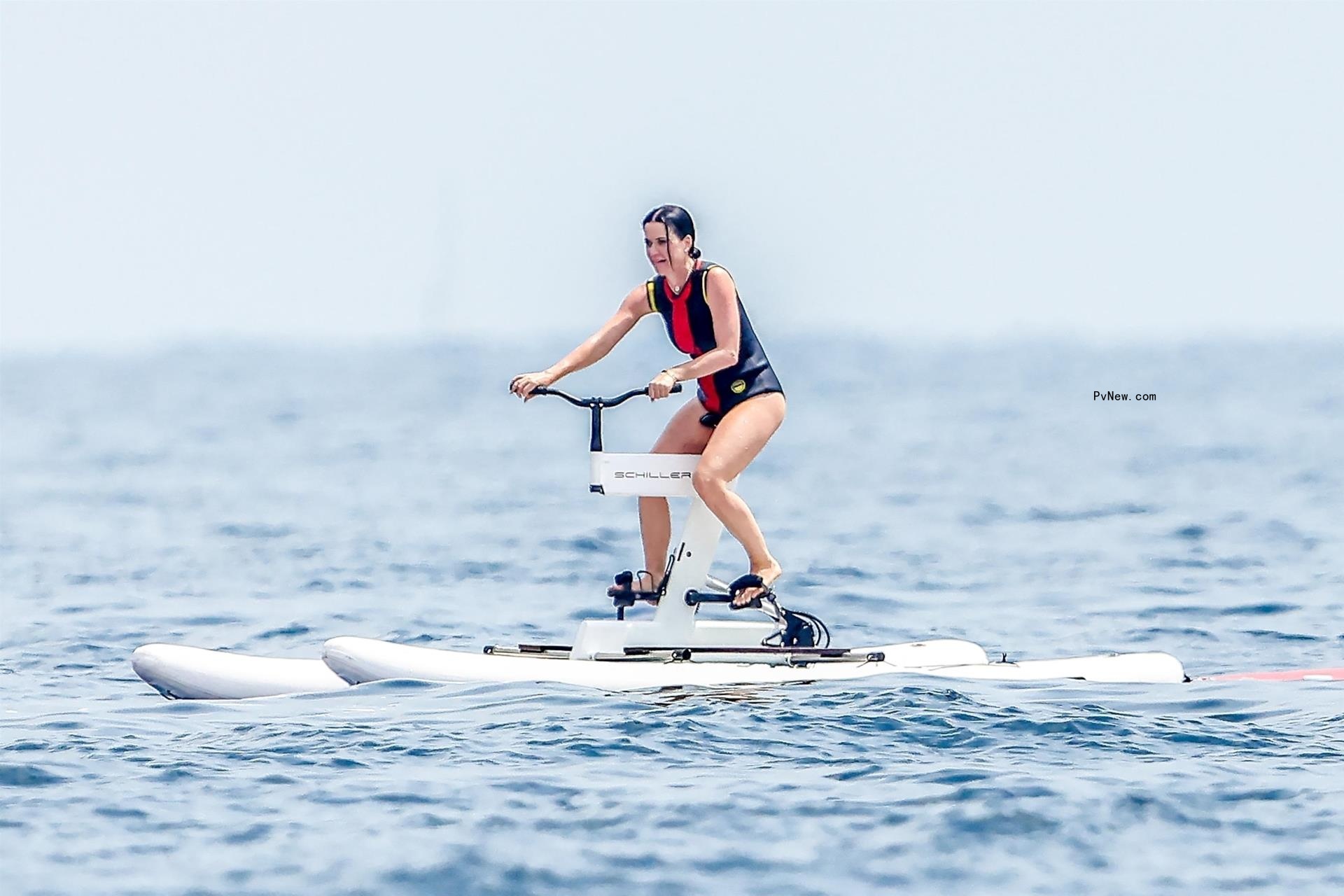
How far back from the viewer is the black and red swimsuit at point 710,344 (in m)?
8.94

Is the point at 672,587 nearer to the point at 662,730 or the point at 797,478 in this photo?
the point at 662,730

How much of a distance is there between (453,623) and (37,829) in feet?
18.9

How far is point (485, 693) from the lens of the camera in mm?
8648

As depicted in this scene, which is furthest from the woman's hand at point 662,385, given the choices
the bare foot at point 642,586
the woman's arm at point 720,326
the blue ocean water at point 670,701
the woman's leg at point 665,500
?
the blue ocean water at point 670,701

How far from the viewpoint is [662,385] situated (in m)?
8.44

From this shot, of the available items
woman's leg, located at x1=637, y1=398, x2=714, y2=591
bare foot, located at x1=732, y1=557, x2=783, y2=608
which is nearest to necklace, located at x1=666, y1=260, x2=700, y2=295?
woman's leg, located at x1=637, y1=398, x2=714, y2=591

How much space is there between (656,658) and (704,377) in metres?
1.28

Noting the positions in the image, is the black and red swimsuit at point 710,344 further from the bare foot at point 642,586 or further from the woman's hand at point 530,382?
the bare foot at point 642,586

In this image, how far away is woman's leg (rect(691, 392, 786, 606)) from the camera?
28.8 feet

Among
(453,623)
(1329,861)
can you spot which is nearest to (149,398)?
(453,623)

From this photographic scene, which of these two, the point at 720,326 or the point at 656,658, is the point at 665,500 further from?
the point at 720,326

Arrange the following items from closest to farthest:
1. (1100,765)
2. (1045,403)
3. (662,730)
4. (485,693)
Answer: (1100,765) < (662,730) < (485,693) < (1045,403)

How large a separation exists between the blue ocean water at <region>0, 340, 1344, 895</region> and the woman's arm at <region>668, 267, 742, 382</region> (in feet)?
4.68

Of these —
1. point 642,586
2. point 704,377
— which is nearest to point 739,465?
point 704,377
